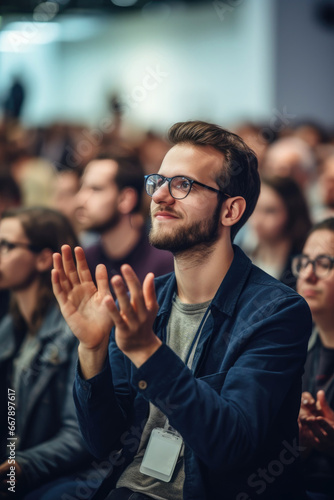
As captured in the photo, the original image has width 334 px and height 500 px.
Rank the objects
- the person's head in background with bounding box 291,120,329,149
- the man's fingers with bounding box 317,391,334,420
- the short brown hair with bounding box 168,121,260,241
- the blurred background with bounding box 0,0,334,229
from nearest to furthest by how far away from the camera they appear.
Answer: the short brown hair with bounding box 168,121,260,241 < the man's fingers with bounding box 317,391,334,420 < the person's head in background with bounding box 291,120,329,149 < the blurred background with bounding box 0,0,334,229

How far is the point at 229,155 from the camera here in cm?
152

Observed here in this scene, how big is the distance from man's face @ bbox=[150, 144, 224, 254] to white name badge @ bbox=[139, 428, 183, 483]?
452mm

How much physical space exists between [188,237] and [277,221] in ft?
5.81

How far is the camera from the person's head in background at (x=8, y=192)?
3.33 metres

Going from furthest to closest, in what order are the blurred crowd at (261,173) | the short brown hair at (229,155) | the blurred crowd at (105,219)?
the blurred crowd at (261,173)
the blurred crowd at (105,219)
the short brown hair at (229,155)

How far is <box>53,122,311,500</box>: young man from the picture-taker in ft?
4.10

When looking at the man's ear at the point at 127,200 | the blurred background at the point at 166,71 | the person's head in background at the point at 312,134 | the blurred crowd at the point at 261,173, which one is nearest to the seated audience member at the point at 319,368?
the blurred crowd at the point at 261,173

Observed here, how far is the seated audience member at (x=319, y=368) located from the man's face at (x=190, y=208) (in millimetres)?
550

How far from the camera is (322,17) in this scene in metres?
8.84

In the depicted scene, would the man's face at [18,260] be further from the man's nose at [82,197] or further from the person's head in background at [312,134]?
the person's head in background at [312,134]

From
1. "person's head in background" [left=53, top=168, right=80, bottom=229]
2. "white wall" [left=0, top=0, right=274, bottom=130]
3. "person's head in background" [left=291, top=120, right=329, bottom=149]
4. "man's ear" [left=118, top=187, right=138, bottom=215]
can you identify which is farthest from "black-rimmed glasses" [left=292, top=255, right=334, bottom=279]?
"white wall" [left=0, top=0, right=274, bottom=130]

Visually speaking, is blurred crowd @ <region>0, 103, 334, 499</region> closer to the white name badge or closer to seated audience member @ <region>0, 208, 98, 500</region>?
seated audience member @ <region>0, 208, 98, 500</region>

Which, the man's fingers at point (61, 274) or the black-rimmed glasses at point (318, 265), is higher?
the man's fingers at point (61, 274)

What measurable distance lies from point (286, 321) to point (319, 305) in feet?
2.00
